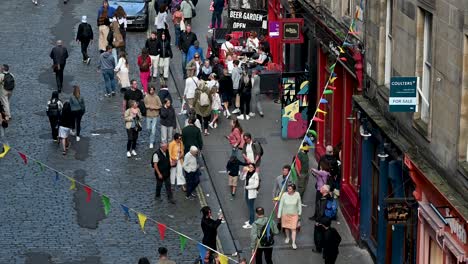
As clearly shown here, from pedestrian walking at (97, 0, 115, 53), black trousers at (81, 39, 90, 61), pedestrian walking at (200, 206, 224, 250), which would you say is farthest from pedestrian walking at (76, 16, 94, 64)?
pedestrian walking at (200, 206, 224, 250)

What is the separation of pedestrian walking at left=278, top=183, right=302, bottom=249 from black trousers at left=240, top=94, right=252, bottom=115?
35.5 ft

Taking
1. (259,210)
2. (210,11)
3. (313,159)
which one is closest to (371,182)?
(259,210)

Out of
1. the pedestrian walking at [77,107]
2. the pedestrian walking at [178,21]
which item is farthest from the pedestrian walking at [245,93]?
the pedestrian walking at [178,21]

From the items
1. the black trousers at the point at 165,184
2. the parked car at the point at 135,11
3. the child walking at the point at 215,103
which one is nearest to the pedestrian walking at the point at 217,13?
the parked car at the point at 135,11

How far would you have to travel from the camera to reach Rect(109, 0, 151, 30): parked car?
2009 inches

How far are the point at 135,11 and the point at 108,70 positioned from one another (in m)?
10.4

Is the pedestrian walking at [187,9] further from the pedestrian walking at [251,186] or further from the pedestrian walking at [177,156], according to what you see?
the pedestrian walking at [251,186]

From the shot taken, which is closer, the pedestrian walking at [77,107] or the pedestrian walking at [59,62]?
the pedestrian walking at [77,107]

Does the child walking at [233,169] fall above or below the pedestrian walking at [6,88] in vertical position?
below

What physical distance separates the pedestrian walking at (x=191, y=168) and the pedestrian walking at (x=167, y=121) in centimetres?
322

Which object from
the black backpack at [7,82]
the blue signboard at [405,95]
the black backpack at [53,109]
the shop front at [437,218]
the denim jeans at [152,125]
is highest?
the blue signboard at [405,95]

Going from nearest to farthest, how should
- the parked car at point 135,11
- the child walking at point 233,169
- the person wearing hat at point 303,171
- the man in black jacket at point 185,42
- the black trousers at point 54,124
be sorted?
the person wearing hat at point 303,171 → the child walking at point 233,169 → the black trousers at point 54,124 → the man in black jacket at point 185,42 → the parked car at point 135,11

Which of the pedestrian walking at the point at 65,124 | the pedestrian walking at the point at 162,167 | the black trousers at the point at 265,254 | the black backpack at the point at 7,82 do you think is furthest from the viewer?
the black backpack at the point at 7,82

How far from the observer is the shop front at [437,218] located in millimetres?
21234
